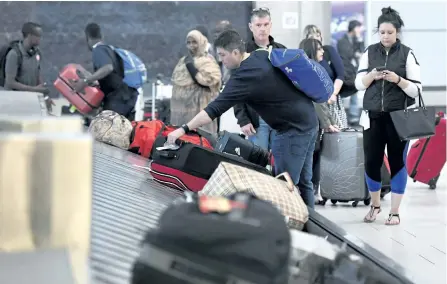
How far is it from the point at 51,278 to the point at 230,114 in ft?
25.1

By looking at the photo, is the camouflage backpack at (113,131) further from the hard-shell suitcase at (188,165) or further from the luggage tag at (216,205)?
the luggage tag at (216,205)

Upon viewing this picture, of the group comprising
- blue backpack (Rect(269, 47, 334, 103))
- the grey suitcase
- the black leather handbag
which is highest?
blue backpack (Rect(269, 47, 334, 103))

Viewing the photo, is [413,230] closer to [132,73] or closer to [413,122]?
[413,122]

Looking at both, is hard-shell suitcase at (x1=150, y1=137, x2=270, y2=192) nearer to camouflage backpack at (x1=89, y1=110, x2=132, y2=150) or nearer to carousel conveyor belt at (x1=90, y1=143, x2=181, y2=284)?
carousel conveyor belt at (x1=90, y1=143, x2=181, y2=284)

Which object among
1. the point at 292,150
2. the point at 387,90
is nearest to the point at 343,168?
the point at 387,90

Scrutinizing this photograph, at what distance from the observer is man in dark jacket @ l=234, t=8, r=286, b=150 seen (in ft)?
17.4

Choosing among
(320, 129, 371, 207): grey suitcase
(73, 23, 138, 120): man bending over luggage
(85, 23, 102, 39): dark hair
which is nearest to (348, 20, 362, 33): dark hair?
(73, 23, 138, 120): man bending over luggage

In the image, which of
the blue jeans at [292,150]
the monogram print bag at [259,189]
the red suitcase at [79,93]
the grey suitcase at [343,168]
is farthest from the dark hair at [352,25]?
the monogram print bag at [259,189]

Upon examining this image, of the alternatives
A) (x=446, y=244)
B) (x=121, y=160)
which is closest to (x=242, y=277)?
(x=121, y=160)

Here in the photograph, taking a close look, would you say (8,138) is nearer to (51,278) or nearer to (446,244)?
(51,278)

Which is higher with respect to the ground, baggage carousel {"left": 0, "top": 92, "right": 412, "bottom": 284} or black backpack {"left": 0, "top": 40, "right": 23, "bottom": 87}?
black backpack {"left": 0, "top": 40, "right": 23, "bottom": 87}

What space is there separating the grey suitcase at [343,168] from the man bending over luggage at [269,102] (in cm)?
213

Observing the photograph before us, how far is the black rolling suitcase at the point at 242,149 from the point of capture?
5.21 meters

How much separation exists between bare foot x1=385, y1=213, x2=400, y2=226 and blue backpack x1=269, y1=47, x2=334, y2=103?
179 cm
